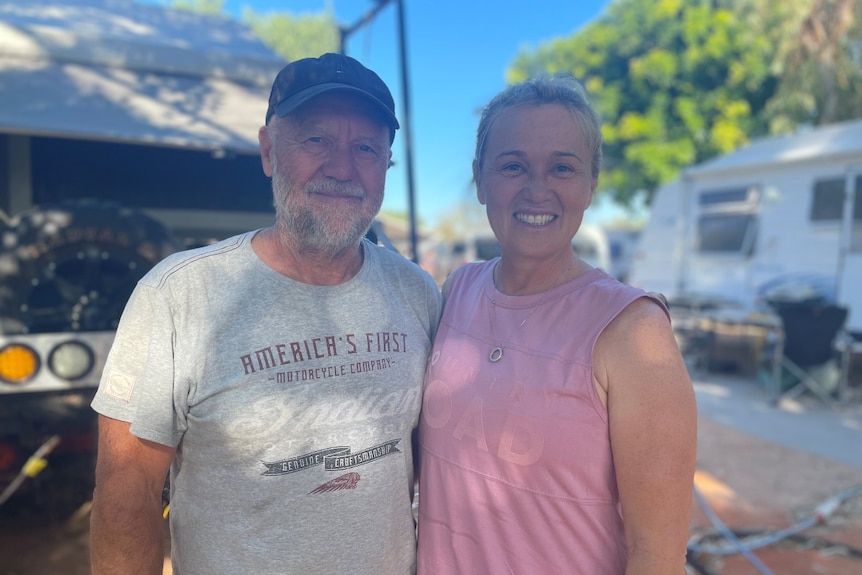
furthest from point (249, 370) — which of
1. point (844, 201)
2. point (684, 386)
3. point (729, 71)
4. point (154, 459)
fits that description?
point (729, 71)

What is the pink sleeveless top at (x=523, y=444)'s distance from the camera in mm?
1373

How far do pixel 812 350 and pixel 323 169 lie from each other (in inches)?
308

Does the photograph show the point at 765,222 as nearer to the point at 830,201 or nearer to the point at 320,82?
the point at 830,201

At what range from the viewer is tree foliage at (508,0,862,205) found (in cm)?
1314

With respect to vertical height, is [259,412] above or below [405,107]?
below

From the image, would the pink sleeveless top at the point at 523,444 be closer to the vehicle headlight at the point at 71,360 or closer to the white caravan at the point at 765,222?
the vehicle headlight at the point at 71,360

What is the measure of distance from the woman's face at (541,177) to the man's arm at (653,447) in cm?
39

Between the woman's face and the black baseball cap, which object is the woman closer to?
the woman's face

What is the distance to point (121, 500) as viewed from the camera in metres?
1.35

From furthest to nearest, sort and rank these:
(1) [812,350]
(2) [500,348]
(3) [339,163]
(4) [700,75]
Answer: (4) [700,75], (1) [812,350], (3) [339,163], (2) [500,348]

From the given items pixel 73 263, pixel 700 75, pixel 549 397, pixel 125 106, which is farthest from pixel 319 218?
pixel 700 75

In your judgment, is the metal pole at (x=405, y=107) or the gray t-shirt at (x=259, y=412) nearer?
the gray t-shirt at (x=259, y=412)

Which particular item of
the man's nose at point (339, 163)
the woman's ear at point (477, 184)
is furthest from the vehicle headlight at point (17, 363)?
Result: the woman's ear at point (477, 184)

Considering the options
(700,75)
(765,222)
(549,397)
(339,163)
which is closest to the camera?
(549,397)
